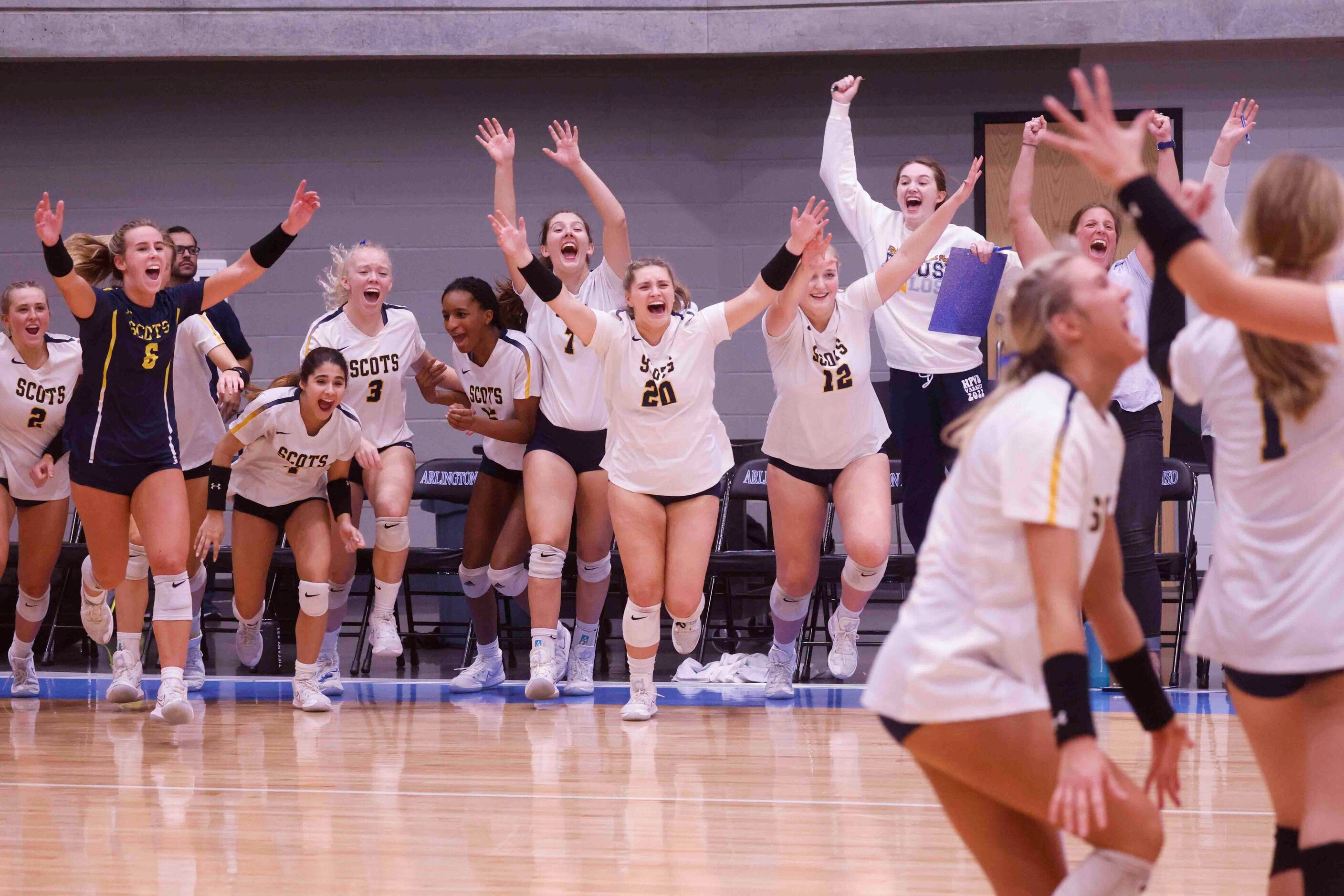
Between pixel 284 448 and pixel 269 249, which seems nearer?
pixel 269 249

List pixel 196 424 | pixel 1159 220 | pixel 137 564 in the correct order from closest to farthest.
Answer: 1. pixel 1159 220
2. pixel 137 564
3. pixel 196 424

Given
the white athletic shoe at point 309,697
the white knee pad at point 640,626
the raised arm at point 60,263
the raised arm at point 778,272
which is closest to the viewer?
the raised arm at point 60,263

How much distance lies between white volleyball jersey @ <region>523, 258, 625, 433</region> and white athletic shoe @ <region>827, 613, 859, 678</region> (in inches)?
54.3

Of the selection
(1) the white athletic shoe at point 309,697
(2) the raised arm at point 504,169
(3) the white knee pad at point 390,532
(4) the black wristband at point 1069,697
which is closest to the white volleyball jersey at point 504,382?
(2) the raised arm at point 504,169

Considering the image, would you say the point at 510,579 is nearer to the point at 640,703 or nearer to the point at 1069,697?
the point at 640,703

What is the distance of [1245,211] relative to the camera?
2230 mm

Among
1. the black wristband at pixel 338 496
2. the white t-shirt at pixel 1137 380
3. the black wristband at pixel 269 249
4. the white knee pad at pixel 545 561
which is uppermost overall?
the black wristband at pixel 269 249

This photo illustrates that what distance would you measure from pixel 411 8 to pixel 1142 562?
5.36 m

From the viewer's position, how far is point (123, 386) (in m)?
5.17

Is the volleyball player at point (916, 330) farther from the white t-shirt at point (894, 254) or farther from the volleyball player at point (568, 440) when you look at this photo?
the volleyball player at point (568, 440)

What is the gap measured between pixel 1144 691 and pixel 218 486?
4370 millimetres

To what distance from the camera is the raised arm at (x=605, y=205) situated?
5773 mm

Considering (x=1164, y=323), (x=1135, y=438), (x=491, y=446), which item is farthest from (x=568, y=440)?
(x=1164, y=323)

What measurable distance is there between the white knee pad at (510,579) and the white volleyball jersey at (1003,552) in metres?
4.19
